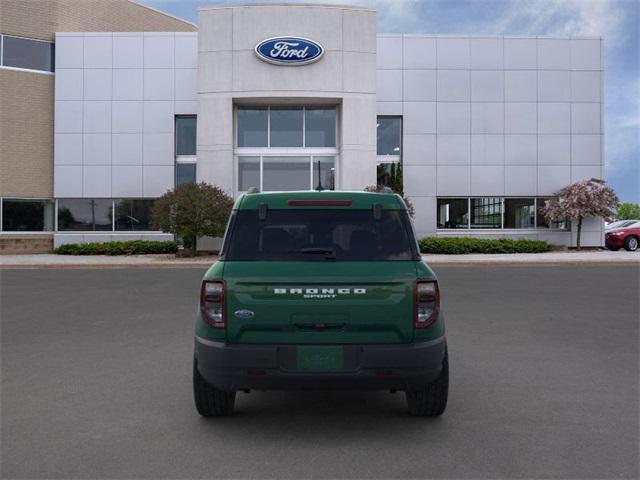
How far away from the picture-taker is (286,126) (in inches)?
1036

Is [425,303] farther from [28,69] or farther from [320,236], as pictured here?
[28,69]

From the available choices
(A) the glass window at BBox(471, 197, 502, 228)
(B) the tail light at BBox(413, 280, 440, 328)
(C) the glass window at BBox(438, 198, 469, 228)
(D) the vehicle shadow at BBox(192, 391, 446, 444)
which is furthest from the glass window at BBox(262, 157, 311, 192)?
(B) the tail light at BBox(413, 280, 440, 328)

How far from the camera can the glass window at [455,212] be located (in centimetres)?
2822

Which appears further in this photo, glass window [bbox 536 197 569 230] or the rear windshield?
glass window [bbox 536 197 569 230]

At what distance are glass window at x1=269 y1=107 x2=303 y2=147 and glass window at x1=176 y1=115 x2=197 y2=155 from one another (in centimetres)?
436

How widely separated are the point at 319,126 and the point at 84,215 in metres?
12.2

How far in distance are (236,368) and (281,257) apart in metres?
0.85

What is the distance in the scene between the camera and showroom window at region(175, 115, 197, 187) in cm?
2798

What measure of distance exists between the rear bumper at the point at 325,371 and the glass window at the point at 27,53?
93.9 ft

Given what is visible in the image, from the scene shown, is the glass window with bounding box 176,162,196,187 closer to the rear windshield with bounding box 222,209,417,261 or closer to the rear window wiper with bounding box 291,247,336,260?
the rear windshield with bounding box 222,209,417,261

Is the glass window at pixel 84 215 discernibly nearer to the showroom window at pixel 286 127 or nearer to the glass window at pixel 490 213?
the showroom window at pixel 286 127

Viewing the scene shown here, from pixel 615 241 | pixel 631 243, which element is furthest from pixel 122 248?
pixel 631 243

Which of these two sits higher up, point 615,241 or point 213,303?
point 615,241

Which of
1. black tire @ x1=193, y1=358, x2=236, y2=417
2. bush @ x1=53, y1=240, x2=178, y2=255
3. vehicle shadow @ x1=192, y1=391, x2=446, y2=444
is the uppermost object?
bush @ x1=53, y1=240, x2=178, y2=255
